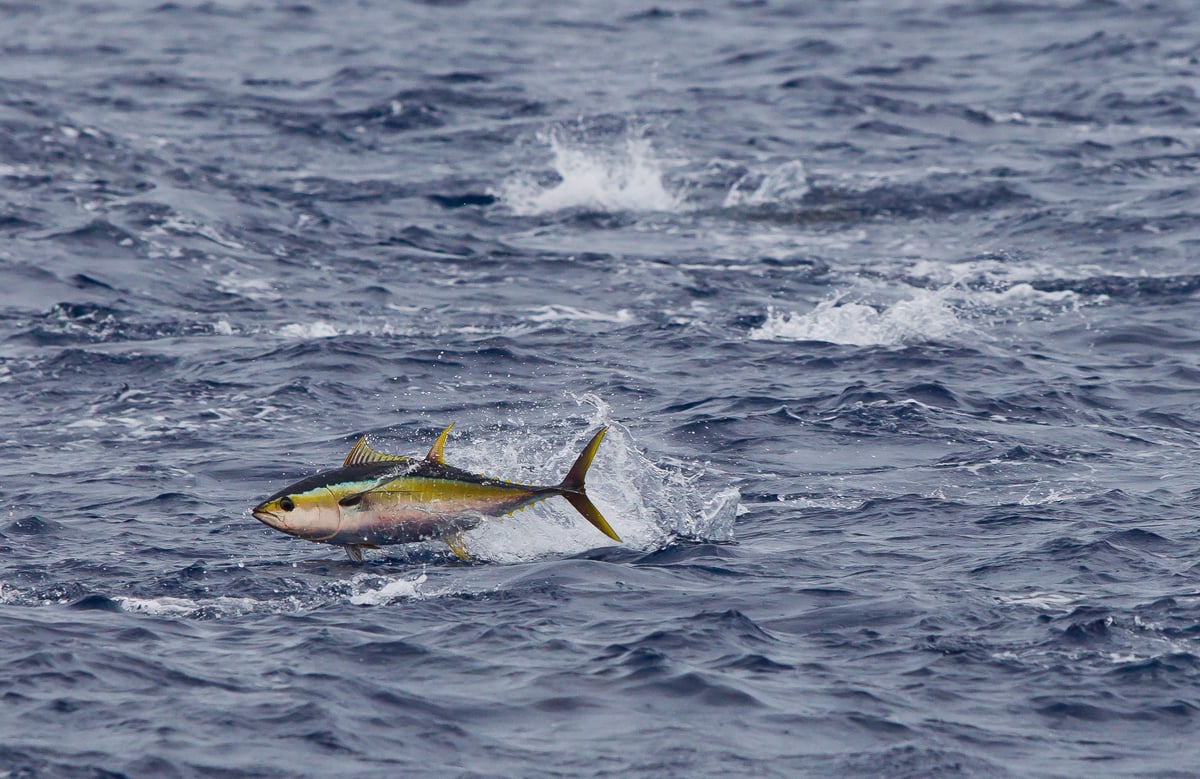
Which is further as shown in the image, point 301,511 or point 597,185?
point 597,185

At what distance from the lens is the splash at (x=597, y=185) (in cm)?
2956

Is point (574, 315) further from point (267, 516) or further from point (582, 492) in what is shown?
point (267, 516)

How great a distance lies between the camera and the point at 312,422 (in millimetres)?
18703

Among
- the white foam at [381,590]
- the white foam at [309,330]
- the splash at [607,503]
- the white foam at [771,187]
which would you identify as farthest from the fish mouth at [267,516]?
the white foam at [771,187]

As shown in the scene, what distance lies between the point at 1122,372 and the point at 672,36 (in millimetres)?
26098

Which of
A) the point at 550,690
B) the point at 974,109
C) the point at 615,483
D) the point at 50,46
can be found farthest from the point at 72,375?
the point at 50,46

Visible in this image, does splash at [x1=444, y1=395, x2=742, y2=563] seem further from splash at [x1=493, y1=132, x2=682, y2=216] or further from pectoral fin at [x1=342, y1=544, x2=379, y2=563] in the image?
splash at [x1=493, y1=132, x2=682, y2=216]

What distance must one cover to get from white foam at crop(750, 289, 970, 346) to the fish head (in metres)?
9.80

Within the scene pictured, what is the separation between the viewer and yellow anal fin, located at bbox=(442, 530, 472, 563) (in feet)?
44.8

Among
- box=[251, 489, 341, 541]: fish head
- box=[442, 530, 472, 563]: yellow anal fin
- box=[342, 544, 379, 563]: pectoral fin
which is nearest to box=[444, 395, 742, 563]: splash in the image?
box=[442, 530, 472, 563]: yellow anal fin

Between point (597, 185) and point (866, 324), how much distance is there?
9.46 metres

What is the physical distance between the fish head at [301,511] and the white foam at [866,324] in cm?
980

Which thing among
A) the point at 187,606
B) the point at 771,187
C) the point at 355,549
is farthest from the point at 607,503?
the point at 771,187

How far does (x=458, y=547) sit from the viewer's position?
1380cm
